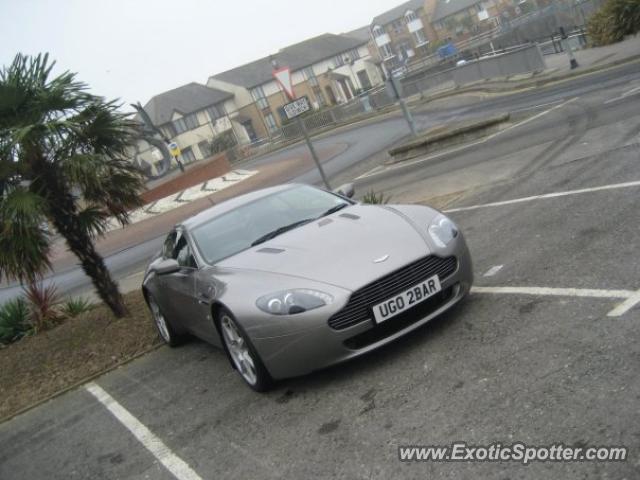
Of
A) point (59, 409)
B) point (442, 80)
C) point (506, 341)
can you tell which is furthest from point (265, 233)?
point (442, 80)

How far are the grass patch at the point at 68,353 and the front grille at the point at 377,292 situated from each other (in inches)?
162

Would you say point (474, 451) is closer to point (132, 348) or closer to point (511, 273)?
point (511, 273)

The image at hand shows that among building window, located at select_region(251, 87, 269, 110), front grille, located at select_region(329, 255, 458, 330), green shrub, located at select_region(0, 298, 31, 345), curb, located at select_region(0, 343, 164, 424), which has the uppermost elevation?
building window, located at select_region(251, 87, 269, 110)

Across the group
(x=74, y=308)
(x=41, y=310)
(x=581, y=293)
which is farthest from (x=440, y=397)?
(x=74, y=308)

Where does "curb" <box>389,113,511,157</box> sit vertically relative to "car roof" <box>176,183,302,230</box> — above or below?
below

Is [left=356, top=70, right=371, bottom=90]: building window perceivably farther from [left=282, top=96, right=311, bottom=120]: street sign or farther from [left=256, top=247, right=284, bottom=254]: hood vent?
[left=256, top=247, right=284, bottom=254]: hood vent

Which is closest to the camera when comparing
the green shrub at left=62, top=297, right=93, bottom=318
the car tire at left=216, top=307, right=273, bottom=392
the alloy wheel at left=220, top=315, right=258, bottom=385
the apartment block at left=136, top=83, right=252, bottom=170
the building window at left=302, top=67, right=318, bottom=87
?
the car tire at left=216, top=307, right=273, bottom=392

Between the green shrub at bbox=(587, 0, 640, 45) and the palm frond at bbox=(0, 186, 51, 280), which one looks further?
the green shrub at bbox=(587, 0, 640, 45)

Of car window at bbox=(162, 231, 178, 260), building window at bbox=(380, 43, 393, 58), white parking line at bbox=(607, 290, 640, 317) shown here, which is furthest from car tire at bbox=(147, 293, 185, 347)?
building window at bbox=(380, 43, 393, 58)

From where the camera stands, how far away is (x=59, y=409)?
7.06 metres

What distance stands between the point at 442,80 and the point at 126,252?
29.0m

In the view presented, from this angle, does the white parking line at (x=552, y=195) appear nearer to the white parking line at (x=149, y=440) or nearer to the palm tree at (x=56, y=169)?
the palm tree at (x=56, y=169)

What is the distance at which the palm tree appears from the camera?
8.16 metres

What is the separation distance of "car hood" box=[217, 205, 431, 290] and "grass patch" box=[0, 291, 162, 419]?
122 inches
